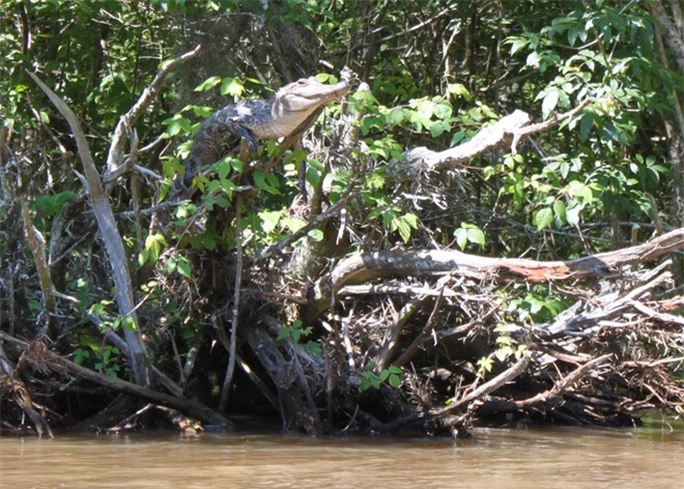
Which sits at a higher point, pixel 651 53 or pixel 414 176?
pixel 651 53

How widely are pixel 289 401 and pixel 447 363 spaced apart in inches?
53.3

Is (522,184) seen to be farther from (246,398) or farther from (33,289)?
(33,289)

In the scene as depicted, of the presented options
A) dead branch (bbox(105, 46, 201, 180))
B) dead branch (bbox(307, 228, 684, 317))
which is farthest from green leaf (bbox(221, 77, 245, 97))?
dead branch (bbox(307, 228, 684, 317))

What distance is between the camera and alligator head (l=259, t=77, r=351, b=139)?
6.02m

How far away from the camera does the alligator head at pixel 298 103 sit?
602 cm

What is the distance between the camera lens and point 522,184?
7250mm

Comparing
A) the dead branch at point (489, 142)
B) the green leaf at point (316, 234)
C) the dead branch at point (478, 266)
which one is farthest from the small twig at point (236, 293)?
the dead branch at point (489, 142)

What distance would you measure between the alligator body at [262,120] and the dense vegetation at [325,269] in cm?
13

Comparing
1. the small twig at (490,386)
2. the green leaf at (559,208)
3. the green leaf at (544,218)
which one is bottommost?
the small twig at (490,386)

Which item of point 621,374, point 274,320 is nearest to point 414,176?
point 274,320

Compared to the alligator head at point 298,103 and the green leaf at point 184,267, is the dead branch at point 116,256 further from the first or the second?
A: the alligator head at point 298,103

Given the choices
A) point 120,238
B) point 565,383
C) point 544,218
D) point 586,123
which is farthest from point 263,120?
point 565,383

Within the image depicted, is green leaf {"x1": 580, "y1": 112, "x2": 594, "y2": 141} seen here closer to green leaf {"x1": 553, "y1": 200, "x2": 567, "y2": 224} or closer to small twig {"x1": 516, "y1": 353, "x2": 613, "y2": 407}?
green leaf {"x1": 553, "y1": 200, "x2": 567, "y2": 224}

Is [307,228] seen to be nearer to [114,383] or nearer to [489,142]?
[489,142]
